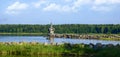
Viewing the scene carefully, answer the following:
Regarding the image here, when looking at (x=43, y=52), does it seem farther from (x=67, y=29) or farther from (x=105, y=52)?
(x=67, y=29)

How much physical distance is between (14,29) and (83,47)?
148857mm

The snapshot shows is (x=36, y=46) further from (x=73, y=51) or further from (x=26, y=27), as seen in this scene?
(x=26, y=27)

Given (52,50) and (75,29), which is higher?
(52,50)

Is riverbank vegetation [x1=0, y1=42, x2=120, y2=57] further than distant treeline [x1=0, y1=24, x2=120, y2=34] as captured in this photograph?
No

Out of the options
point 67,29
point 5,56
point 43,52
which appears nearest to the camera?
point 5,56

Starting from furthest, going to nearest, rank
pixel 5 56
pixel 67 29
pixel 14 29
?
pixel 14 29, pixel 67 29, pixel 5 56

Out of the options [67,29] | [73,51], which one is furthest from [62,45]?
[67,29]

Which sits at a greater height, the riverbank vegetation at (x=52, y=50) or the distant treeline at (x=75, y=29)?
the riverbank vegetation at (x=52, y=50)

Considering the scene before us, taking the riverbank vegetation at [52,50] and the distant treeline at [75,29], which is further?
the distant treeline at [75,29]

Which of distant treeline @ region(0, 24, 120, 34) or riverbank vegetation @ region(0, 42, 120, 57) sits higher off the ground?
riverbank vegetation @ region(0, 42, 120, 57)

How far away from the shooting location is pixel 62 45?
162 ft

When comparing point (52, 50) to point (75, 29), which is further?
point (75, 29)

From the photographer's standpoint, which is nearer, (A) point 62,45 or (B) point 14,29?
(A) point 62,45

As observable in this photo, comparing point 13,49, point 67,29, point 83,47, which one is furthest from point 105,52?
point 67,29
